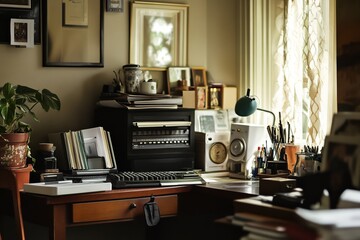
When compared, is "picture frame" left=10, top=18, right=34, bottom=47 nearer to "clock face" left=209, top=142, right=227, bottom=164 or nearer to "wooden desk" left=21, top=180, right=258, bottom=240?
"wooden desk" left=21, top=180, right=258, bottom=240

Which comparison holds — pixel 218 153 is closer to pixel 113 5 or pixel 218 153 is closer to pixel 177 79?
pixel 177 79

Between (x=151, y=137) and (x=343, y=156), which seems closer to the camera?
(x=343, y=156)

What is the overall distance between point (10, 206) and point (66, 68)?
0.90 metres

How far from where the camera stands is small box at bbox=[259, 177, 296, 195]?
2.93m

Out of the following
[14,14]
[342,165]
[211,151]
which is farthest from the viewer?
[211,151]

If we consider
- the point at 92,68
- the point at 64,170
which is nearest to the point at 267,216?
the point at 64,170

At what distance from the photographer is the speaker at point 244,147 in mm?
3672

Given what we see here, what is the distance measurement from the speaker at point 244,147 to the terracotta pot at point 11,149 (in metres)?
1.24

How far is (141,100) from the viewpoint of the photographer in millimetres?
3596

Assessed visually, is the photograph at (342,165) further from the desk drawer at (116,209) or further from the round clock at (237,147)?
the round clock at (237,147)

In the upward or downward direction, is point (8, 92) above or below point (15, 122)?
above

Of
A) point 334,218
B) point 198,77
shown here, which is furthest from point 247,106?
point 334,218

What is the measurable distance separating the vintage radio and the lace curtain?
0.62m

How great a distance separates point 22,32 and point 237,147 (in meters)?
1.43
